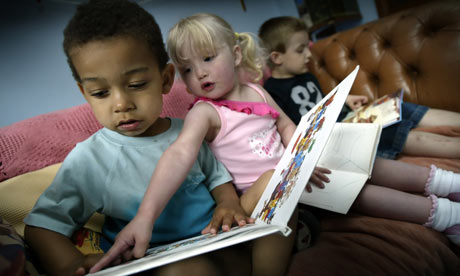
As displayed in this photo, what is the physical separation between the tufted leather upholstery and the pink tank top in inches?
35.2

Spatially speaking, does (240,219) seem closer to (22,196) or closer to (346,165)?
(346,165)

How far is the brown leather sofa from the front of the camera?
0.61 meters

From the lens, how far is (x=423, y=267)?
1.98 ft

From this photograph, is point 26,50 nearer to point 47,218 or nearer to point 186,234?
point 47,218

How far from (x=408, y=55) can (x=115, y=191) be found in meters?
1.42

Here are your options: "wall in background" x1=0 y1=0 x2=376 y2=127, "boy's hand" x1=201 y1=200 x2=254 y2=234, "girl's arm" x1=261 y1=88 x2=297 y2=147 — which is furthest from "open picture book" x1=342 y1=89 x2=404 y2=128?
"wall in background" x1=0 y1=0 x2=376 y2=127

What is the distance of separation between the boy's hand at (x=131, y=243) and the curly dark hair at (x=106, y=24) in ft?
1.21

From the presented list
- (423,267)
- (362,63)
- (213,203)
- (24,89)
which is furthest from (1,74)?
(362,63)

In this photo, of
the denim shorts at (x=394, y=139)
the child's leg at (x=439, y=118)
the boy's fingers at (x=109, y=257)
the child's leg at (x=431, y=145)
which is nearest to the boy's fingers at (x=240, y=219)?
the boy's fingers at (x=109, y=257)

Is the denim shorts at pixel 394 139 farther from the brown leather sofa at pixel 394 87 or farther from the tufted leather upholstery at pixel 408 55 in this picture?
the tufted leather upholstery at pixel 408 55

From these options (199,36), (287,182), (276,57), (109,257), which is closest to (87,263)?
(109,257)

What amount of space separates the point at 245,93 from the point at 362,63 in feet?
2.96

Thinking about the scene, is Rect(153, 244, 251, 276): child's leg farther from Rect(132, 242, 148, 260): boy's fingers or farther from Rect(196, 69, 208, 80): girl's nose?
Rect(196, 69, 208, 80): girl's nose

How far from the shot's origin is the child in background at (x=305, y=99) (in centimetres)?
109
